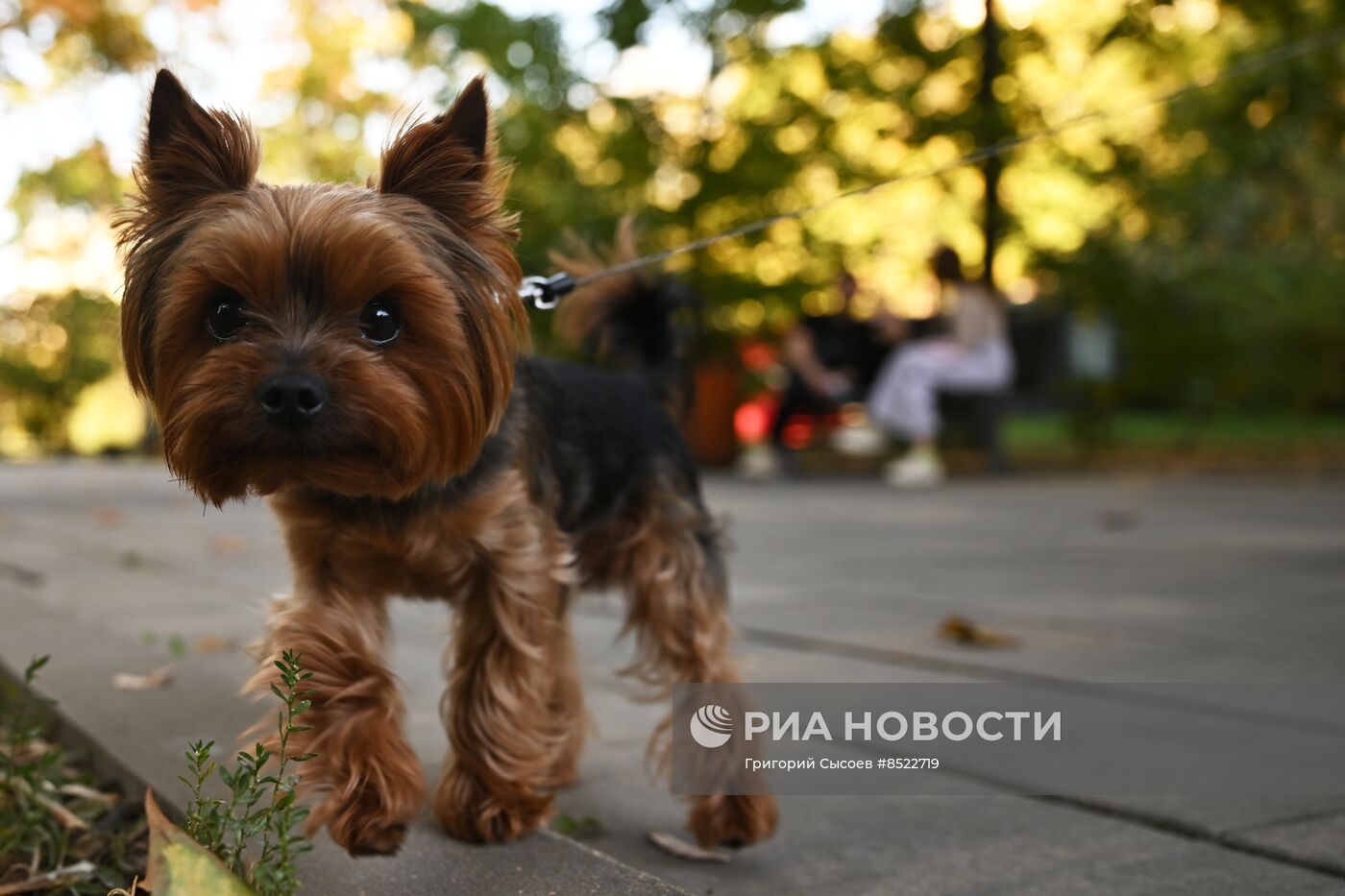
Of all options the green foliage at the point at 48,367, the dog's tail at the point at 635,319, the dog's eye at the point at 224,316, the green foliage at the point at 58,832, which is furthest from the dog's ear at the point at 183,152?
the green foliage at the point at 48,367

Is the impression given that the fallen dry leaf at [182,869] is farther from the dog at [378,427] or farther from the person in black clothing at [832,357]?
the person in black clothing at [832,357]

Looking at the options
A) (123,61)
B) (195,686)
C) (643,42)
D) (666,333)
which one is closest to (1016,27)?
(643,42)

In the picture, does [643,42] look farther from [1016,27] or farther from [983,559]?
[983,559]

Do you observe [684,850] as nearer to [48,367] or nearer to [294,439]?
[294,439]

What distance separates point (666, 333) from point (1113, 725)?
5.83 ft

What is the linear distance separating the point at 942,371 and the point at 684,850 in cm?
1219

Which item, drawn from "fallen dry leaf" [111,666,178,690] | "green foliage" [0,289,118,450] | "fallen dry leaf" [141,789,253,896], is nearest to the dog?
"fallen dry leaf" [141,789,253,896]

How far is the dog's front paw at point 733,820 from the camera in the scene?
3148 mm

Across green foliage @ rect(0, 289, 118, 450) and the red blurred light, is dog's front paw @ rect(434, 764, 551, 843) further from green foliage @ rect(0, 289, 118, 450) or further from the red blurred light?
green foliage @ rect(0, 289, 118, 450)

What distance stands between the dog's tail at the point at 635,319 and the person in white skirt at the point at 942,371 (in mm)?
10341

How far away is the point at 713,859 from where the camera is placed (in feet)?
10.1

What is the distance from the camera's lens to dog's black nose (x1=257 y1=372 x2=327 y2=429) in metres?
2.53

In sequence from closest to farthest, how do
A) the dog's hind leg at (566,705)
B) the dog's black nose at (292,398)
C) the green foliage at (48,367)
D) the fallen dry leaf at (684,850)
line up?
the dog's black nose at (292,398) → the fallen dry leaf at (684,850) → the dog's hind leg at (566,705) → the green foliage at (48,367)

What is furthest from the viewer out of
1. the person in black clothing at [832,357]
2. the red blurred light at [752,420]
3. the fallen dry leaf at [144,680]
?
the red blurred light at [752,420]
